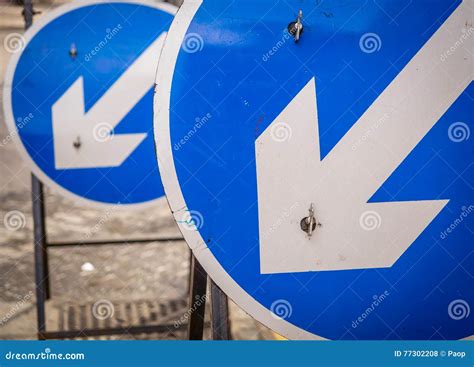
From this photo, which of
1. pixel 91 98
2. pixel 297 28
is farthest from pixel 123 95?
pixel 297 28

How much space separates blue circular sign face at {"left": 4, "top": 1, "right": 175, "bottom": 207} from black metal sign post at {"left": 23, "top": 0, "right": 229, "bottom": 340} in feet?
0.49

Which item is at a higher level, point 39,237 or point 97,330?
point 39,237

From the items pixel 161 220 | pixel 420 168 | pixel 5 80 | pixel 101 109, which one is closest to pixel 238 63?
pixel 420 168

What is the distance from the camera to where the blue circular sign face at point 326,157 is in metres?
0.79

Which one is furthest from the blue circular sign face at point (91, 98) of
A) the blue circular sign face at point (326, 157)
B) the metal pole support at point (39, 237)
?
the blue circular sign face at point (326, 157)

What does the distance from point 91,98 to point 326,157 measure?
0.65 meters

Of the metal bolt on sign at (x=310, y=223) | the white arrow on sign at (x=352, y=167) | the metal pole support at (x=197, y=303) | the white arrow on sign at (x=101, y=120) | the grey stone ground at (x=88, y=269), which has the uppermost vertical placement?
the white arrow on sign at (x=352, y=167)

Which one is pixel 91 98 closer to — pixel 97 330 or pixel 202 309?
pixel 202 309

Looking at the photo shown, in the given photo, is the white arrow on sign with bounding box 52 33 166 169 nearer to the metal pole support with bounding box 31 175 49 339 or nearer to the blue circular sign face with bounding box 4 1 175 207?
the blue circular sign face with bounding box 4 1 175 207

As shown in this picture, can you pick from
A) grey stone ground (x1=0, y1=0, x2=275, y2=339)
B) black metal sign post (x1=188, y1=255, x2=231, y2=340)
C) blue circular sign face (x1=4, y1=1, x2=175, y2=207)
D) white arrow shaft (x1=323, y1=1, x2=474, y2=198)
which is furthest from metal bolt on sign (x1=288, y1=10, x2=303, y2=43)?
grey stone ground (x1=0, y1=0, x2=275, y2=339)

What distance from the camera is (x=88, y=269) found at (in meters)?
2.09

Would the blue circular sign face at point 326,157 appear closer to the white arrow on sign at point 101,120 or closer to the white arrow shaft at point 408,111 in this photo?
the white arrow shaft at point 408,111

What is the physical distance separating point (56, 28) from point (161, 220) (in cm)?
128

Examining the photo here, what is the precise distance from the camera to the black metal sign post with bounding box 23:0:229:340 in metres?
1.02
